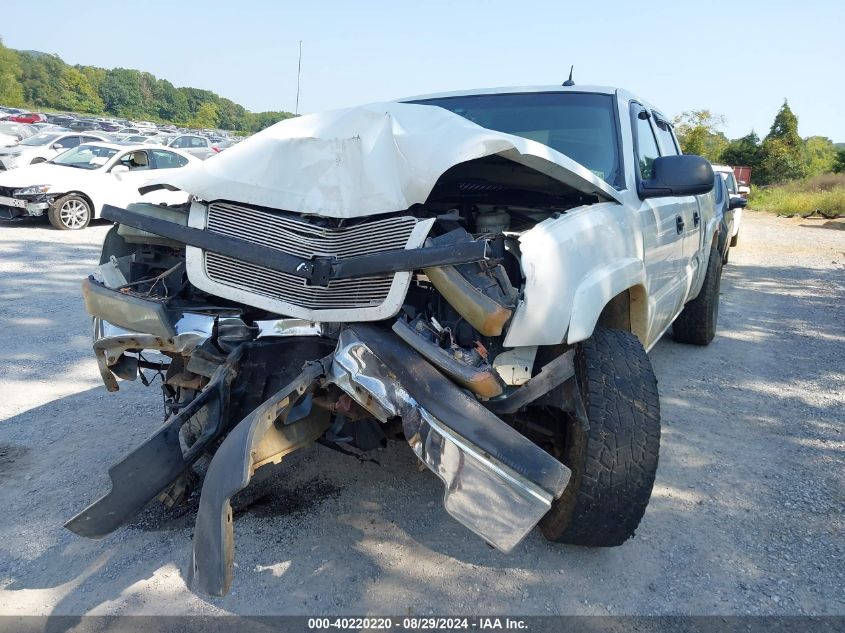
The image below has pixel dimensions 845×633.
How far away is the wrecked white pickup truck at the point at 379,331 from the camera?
2.09 metres

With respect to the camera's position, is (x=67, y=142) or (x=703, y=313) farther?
(x=67, y=142)

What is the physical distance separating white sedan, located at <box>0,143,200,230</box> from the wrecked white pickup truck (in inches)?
346

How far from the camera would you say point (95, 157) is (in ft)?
39.0

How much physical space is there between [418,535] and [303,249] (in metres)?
1.33

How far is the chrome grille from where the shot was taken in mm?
2379

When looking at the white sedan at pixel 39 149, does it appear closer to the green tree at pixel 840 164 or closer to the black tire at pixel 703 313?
the black tire at pixel 703 313

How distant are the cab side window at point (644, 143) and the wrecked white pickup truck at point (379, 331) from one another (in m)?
0.86

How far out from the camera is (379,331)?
7.57 feet

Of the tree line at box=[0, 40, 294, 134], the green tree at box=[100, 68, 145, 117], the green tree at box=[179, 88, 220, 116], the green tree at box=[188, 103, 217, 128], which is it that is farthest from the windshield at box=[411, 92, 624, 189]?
the green tree at box=[179, 88, 220, 116]

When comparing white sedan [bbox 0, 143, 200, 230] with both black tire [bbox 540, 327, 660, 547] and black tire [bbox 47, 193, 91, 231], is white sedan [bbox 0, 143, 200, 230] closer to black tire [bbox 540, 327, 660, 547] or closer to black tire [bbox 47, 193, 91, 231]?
black tire [bbox 47, 193, 91, 231]

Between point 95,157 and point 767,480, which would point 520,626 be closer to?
point 767,480

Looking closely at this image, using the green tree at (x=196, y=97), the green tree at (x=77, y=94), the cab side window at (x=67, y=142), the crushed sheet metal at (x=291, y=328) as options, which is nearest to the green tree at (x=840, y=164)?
the cab side window at (x=67, y=142)

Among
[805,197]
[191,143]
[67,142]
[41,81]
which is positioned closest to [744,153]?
[805,197]

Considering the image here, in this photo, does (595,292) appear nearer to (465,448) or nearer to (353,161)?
(465,448)
